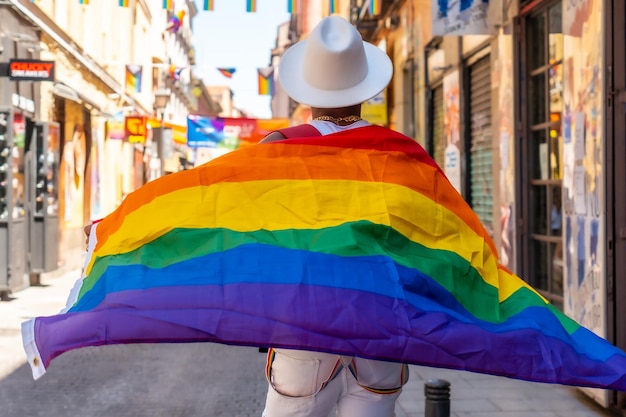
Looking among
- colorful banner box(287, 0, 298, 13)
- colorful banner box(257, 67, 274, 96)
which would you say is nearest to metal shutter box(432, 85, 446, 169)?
colorful banner box(287, 0, 298, 13)

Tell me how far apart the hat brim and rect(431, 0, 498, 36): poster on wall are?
6186 mm

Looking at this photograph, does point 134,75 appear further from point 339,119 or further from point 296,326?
point 296,326

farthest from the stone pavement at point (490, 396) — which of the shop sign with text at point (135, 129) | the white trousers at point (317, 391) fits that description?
the shop sign with text at point (135, 129)

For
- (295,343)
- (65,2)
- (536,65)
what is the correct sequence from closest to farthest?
(295,343) < (536,65) < (65,2)

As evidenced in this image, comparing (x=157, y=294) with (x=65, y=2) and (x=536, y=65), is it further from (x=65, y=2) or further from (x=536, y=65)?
(x=65, y=2)

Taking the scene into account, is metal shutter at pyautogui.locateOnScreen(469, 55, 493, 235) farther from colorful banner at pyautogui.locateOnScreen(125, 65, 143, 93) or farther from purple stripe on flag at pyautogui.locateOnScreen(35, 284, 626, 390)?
colorful banner at pyautogui.locateOnScreen(125, 65, 143, 93)

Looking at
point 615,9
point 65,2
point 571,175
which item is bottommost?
point 571,175

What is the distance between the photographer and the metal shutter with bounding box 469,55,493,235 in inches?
404

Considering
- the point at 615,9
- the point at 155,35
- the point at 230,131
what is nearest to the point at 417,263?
the point at 615,9

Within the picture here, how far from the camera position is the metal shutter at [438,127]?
1301 cm

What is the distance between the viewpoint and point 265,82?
22250 mm

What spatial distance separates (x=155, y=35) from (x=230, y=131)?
597 inches

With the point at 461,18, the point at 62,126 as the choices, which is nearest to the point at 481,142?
the point at 461,18

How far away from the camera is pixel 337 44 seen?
9.59 feet
